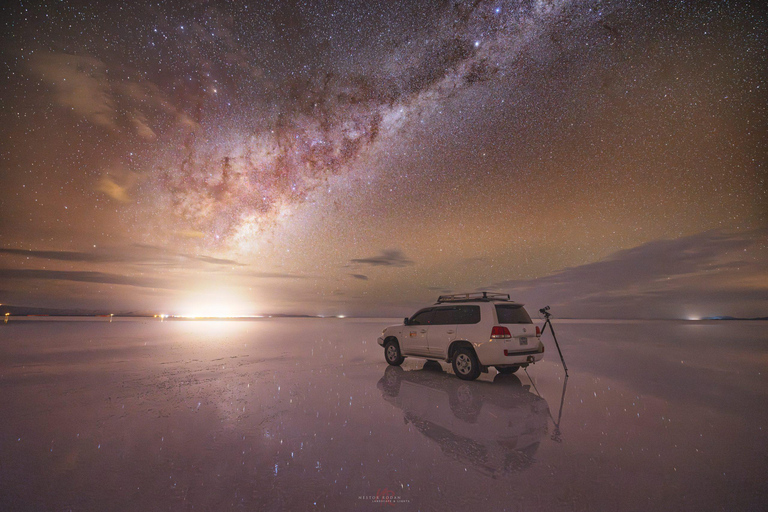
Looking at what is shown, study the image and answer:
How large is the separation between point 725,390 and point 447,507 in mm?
8619

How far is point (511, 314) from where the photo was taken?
27.0 feet

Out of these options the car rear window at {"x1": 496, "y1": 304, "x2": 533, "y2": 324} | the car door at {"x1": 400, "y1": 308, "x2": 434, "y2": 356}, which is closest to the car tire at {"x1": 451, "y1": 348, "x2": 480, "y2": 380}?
the car door at {"x1": 400, "y1": 308, "x2": 434, "y2": 356}

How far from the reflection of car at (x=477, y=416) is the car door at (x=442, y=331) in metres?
0.73

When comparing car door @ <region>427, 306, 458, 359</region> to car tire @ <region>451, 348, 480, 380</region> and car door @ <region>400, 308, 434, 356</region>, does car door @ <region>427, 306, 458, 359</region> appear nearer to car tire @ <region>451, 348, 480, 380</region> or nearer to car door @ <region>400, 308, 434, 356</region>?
car door @ <region>400, 308, 434, 356</region>

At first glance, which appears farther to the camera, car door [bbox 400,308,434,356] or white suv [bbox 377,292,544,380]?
car door [bbox 400,308,434,356]

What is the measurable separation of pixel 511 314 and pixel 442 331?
1843mm

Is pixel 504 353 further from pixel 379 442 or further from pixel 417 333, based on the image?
pixel 379 442

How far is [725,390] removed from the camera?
24.6 feet


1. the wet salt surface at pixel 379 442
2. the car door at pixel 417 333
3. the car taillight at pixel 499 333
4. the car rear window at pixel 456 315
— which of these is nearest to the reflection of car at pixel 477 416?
the wet salt surface at pixel 379 442

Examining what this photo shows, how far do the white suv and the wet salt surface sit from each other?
2.10 ft

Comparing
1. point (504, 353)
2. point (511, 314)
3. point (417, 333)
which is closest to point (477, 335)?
point (504, 353)

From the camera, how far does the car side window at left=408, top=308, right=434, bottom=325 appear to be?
9555 millimetres

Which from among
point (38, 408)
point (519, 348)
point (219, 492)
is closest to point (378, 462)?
point (219, 492)

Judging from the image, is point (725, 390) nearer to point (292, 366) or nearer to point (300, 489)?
point (300, 489)
